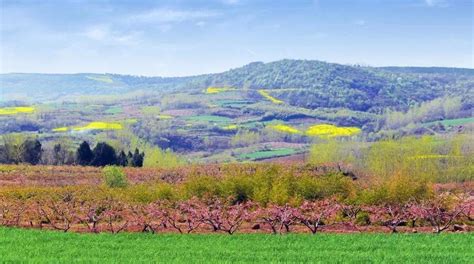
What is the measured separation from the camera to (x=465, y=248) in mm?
15492

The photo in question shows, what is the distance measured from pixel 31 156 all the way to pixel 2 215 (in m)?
41.1

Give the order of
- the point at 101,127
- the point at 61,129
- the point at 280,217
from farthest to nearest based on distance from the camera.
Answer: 1. the point at 61,129
2. the point at 101,127
3. the point at 280,217

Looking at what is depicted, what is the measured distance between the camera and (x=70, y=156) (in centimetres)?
6438

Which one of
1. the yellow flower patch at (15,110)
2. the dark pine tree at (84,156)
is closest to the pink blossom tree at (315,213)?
the dark pine tree at (84,156)

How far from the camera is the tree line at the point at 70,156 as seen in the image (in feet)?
200

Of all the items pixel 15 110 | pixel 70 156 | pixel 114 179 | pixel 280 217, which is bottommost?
pixel 15 110

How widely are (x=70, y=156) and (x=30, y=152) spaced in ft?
12.1

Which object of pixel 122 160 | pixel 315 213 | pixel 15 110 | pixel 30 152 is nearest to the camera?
pixel 315 213

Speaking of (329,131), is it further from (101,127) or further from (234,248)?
(234,248)

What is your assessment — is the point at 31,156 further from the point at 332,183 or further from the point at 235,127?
the point at 235,127

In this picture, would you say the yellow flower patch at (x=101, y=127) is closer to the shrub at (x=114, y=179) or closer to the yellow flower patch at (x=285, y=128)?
the yellow flower patch at (x=285, y=128)

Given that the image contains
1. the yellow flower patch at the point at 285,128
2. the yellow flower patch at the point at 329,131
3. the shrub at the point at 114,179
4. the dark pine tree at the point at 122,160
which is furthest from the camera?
the yellow flower patch at the point at 285,128

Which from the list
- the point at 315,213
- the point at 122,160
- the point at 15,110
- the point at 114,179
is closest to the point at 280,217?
the point at 315,213

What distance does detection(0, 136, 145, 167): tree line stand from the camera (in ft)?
200
